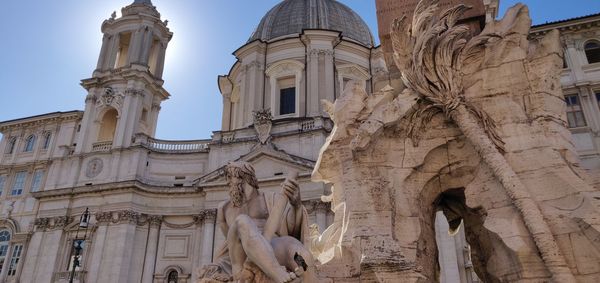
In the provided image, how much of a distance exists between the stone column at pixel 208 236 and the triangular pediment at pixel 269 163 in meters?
1.98

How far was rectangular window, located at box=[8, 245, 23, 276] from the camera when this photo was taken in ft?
100

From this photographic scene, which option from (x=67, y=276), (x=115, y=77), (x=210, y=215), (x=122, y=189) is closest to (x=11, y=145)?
(x=115, y=77)

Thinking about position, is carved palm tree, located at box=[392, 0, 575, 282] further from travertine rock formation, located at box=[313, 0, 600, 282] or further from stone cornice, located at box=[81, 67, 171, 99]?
stone cornice, located at box=[81, 67, 171, 99]

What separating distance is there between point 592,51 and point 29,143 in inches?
1471

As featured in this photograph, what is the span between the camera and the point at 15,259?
102 feet

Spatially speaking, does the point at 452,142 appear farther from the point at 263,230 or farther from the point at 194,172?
the point at 194,172

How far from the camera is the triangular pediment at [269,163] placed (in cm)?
2786

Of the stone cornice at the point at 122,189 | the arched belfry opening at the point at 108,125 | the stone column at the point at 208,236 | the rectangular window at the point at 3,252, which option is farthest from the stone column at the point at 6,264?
the stone column at the point at 208,236

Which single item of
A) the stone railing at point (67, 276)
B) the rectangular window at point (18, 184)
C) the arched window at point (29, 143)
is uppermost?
the arched window at point (29, 143)

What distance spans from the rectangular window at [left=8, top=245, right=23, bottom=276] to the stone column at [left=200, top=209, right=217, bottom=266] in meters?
12.8

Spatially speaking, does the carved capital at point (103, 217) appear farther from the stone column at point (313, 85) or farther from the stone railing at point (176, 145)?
the stone column at point (313, 85)

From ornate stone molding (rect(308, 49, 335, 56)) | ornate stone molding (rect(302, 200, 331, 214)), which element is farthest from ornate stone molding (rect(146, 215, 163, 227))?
ornate stone molding (rect(308, 49, 335, 56))

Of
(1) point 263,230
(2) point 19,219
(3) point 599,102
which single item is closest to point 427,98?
(1) point 263,230

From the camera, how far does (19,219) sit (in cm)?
→ 3269
